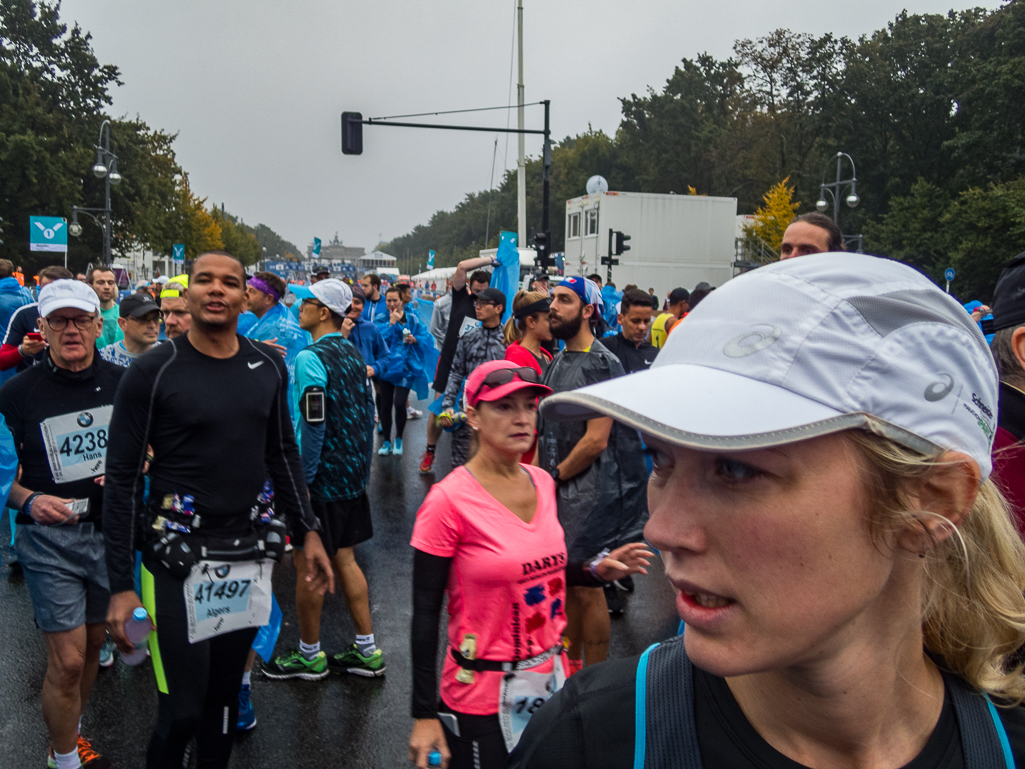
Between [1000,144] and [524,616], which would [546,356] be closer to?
[524,616]

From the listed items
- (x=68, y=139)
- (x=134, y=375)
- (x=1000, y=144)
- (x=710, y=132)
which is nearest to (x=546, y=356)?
(x=134, y=375)

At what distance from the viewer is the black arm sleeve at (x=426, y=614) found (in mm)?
2752

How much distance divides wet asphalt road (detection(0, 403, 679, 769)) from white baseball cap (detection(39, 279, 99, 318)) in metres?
2.20

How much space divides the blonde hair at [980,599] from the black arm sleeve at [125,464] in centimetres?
289

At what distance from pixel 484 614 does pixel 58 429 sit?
2343 millimetres

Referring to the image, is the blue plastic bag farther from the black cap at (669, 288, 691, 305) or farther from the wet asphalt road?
the black cap at (669, 288, 691, 305)

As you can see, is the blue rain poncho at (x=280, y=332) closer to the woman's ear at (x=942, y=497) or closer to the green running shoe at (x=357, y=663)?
the green running shoe at (x=357, y=663)

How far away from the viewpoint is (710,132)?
67.1 metres

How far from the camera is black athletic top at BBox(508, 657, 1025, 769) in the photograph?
3.50 ft

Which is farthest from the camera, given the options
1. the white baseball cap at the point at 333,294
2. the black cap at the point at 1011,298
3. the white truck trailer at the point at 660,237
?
the white truck trailer at the point at 660,237

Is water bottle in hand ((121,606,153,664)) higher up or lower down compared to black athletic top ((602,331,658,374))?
lower down

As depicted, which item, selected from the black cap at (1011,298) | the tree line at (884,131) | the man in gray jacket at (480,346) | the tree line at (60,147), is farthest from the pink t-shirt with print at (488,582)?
the tree line at (60,147)

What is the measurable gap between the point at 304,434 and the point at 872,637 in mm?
4129

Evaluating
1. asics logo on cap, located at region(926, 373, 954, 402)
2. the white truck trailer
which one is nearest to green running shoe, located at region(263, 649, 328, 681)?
asics logo on cap, located at region(926, 373, 954, 402)
